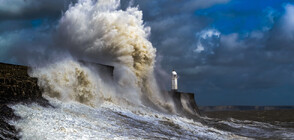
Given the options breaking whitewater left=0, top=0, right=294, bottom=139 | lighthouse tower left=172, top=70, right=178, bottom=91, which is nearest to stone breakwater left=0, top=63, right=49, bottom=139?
breaking whitewater left=0, top=0, right=294, bottom=139

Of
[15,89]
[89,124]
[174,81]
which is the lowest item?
[89,124]

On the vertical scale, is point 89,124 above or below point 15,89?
below

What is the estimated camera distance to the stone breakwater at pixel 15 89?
7538 millimetres

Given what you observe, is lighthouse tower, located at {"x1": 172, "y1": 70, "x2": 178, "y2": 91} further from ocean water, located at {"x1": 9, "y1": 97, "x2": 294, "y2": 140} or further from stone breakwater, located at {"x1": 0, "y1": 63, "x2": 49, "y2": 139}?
stone breakwater, located at {"x1": 0, "y1": 63, "x2": 49, "y2": 139}

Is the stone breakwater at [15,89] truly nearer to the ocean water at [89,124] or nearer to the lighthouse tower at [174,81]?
the ocean water at [89,124]

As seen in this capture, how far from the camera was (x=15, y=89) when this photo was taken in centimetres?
865

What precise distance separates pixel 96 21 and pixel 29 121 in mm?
11264

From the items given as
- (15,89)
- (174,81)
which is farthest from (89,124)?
(174,81)

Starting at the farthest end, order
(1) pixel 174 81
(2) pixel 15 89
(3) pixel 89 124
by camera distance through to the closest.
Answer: (1) pixel 174 81
(2) pixel 15 89
(3) pixel 89 124

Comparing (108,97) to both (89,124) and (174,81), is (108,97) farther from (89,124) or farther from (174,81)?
(174,81)

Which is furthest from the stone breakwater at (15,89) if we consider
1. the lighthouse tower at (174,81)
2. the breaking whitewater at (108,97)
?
the lighthouse tower at (174,81)

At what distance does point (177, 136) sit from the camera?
9.87 m

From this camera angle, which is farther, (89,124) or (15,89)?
(15,89)

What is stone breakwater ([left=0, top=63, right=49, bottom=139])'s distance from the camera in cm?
754
